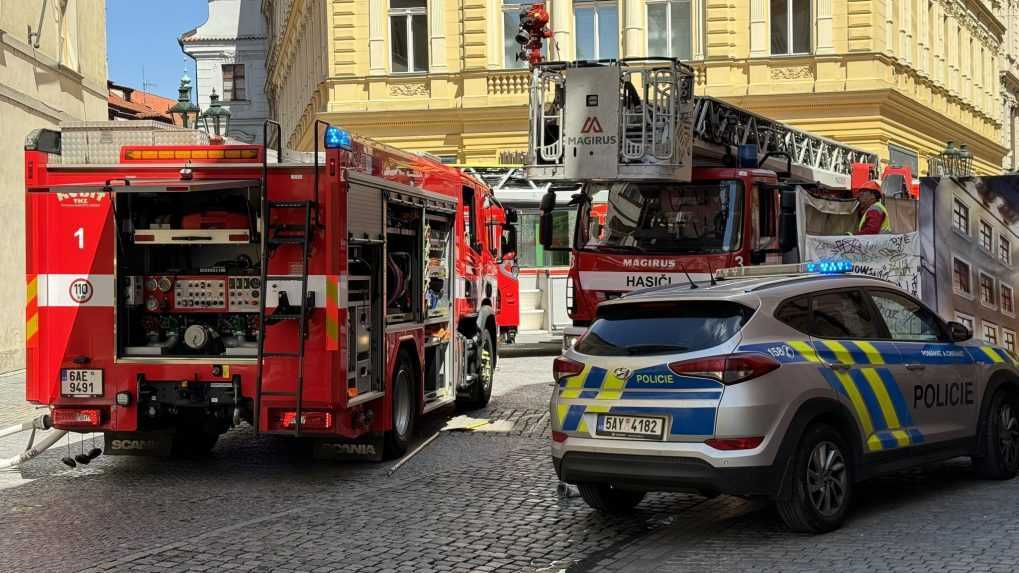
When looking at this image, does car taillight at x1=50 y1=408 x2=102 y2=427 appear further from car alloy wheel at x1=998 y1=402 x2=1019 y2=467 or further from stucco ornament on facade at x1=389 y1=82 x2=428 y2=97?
stucco ornament on facade at x1=389 y1=82 x2=428 y2=97

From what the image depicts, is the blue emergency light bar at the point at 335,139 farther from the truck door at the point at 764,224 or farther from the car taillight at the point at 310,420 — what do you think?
the truck door at the point at 764,224

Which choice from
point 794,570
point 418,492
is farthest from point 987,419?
point 418,492

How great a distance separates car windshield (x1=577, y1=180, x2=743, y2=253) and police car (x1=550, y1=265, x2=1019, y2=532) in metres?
4.51

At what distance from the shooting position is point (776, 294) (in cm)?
789

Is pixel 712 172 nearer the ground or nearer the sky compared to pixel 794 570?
nearer the sky

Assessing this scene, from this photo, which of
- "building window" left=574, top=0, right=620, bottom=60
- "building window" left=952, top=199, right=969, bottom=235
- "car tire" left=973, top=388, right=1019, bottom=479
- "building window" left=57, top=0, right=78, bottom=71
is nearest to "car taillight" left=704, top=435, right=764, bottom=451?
"car tire" left=973, top=388, right=1019, bottom=479

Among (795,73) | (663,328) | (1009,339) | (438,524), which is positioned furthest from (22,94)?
(795,73)

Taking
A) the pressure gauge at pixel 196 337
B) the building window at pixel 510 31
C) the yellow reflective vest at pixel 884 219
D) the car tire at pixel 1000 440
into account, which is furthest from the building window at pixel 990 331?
the building window at pixel 510 31

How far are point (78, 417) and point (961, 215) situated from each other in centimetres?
863

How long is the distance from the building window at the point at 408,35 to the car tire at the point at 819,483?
2827cm

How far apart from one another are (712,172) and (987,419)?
5.05m

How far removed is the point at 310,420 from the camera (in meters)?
9.73

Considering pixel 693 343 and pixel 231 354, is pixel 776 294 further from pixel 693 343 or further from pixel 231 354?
pixel 231 354

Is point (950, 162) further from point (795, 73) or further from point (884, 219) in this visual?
point (884, 219)
